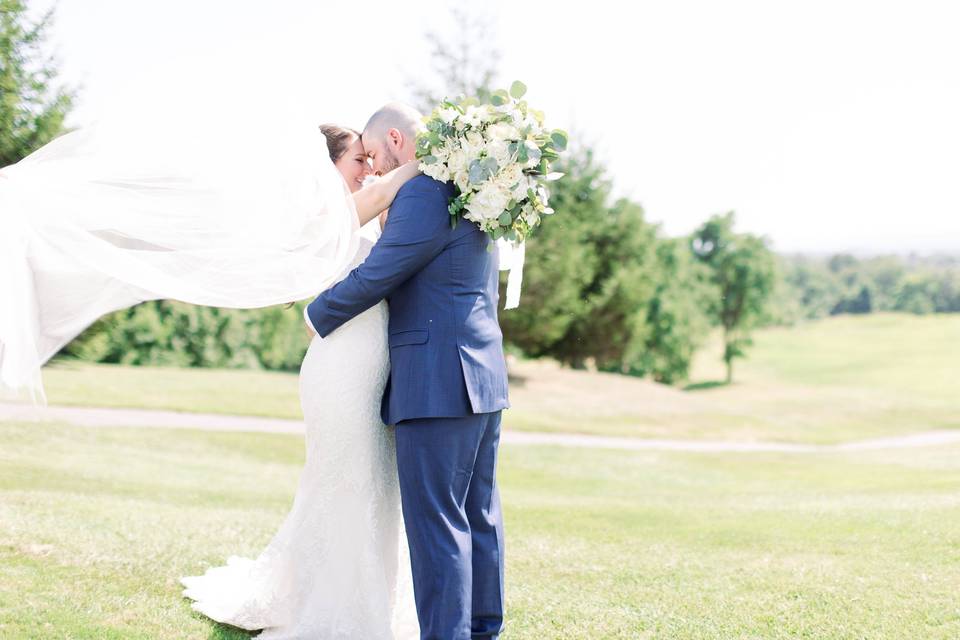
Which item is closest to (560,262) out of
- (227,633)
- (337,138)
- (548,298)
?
(548,298)

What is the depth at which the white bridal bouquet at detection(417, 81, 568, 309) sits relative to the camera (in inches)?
156

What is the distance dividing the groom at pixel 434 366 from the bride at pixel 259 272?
0.26m

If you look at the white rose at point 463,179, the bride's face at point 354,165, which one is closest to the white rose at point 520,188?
the white rose at point 463,179

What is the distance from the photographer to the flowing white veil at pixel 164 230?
4.27 meters

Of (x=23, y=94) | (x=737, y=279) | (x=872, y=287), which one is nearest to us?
(x=23, y=94)

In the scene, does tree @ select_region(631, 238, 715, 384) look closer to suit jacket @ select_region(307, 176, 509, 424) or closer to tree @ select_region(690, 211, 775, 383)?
tree @ select_region(690, 211, 775, 383)

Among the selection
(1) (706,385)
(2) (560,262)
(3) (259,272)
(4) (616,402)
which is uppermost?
(2) (560,262)

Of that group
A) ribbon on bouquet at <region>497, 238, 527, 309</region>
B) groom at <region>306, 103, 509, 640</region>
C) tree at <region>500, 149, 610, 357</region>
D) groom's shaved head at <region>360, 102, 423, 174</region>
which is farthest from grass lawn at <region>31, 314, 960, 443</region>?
groom at <region>306, 103, 509, 640</region>

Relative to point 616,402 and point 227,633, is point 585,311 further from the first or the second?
point 227,633

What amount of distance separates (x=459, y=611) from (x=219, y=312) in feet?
77.3

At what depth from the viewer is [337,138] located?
4680 mm

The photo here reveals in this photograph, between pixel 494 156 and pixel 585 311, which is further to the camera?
pixel 585 311

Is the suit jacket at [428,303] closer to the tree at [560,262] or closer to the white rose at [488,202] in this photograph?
the white rose at [488,202]

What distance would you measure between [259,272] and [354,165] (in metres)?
0.77
